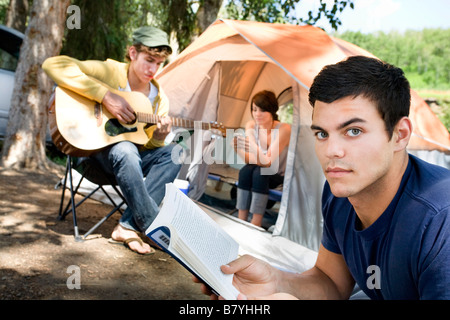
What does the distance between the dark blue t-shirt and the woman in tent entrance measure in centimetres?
241

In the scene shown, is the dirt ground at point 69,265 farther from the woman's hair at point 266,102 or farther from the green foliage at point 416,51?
the green foliage at point 416,51

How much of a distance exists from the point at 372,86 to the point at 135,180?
6.38ft

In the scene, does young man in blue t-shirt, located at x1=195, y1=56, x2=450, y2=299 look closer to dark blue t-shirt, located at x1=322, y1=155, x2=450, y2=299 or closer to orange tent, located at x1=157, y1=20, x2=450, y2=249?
dark blue t-shirt, located at x1=322, y1=155, x2=450, y2=299

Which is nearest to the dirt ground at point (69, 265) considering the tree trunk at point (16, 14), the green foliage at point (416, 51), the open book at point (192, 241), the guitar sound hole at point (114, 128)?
the guitar sound hole at point (114, 128)

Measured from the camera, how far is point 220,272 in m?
1.25

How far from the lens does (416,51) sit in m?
47.3

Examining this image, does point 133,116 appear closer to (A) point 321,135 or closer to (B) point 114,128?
(B) point 114,128

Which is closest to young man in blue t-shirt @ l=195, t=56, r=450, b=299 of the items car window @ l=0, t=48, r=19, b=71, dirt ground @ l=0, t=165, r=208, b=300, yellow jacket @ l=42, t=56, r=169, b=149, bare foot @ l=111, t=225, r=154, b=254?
dirt ground @ l=0, t=165, r=208, b=300

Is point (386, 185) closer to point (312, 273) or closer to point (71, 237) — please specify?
point (312, 273)

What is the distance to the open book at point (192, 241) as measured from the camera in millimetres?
1144

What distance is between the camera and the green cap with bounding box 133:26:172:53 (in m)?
3.25

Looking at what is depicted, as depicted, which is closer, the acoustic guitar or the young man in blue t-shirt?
the young man in blue t-shirt
